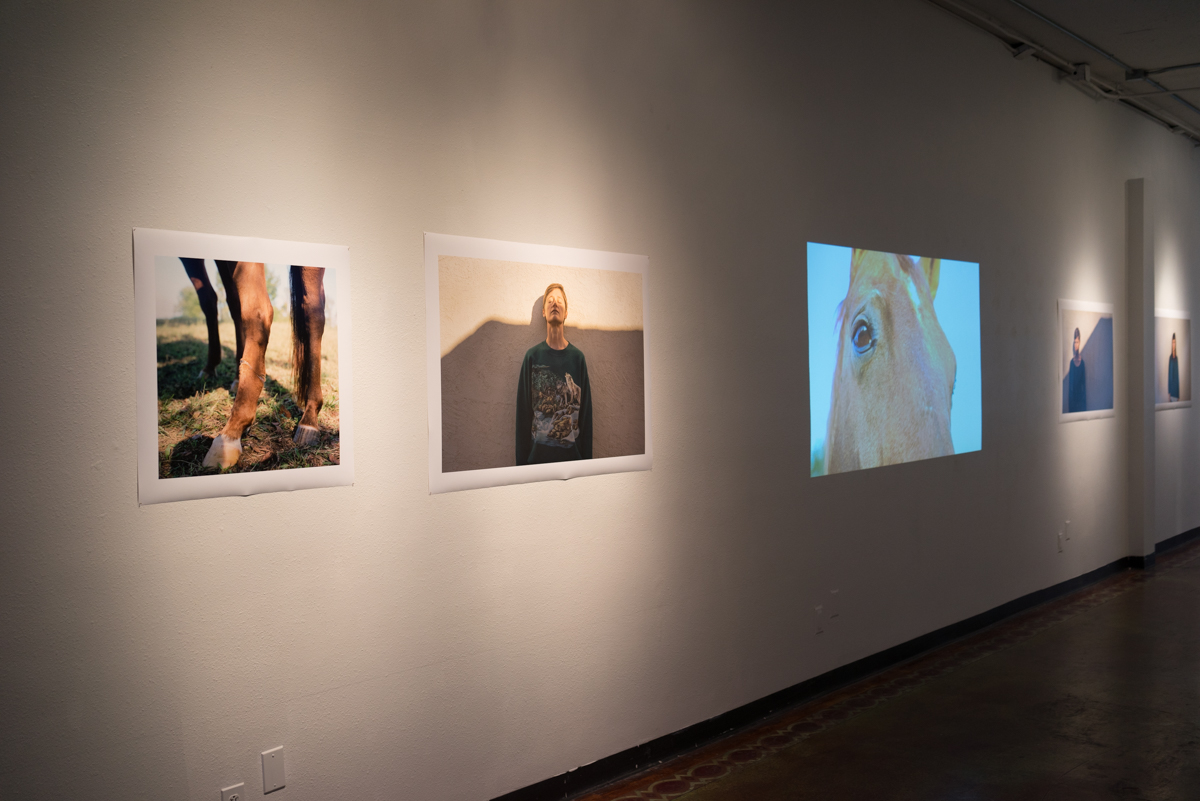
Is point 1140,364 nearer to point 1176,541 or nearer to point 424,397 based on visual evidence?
point 1176,541

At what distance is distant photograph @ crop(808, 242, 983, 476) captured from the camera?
4.96m

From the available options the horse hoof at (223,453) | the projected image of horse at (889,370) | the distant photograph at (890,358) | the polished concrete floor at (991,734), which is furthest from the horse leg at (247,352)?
the projected image of horse at (889,370)

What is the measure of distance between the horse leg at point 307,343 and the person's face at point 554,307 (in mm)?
958

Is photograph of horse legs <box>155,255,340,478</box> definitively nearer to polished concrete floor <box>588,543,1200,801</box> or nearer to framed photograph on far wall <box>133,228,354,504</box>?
framed photograph on far wall <box>133,228,354,504</box>

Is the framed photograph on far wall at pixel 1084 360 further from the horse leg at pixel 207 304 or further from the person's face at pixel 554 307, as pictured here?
the horse leg at pixel 207 304

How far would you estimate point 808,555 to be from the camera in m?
4.84

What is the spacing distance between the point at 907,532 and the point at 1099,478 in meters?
3.46

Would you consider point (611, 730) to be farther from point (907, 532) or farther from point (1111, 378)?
point (1111, 378)

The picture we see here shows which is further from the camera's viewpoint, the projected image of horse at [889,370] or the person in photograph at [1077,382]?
the person in photograph at [1077,382]

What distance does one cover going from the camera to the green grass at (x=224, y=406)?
Answer: 262 centimetres

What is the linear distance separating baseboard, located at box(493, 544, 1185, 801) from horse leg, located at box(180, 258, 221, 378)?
200 centimetres

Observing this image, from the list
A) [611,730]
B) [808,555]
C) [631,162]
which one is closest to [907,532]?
[808,555]

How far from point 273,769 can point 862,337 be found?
12.8ft

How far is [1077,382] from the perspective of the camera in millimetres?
7473
